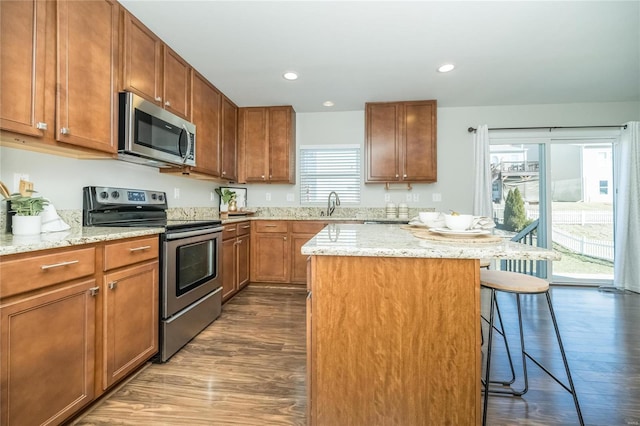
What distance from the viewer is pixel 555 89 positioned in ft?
10.3

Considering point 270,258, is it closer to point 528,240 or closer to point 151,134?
point 151,134

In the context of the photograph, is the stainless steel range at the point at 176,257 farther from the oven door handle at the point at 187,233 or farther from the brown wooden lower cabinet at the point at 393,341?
the brown wooden lower cabinet at the point at 393,341

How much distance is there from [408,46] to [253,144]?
2231 millimetres

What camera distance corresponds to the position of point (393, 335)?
110 cm

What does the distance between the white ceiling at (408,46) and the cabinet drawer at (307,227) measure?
1560mm

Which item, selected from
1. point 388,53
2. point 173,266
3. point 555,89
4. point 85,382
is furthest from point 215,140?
point 555,89

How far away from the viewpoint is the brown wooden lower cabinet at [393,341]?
1.06 meters

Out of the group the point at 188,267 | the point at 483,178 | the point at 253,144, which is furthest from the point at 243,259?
the point at 483,178

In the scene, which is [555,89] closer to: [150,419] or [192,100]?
[192,100]

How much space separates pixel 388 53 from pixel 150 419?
2953 millimetres

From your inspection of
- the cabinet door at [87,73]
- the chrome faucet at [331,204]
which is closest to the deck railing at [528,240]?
the chrome faucet at [331,204]

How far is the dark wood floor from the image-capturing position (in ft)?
4.52

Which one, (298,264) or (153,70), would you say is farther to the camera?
(298,264)

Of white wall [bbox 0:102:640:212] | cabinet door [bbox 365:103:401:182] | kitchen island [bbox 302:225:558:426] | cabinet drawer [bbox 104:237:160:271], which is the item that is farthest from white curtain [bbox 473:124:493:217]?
cabinet drawer [bbox 104:237:160:271]
